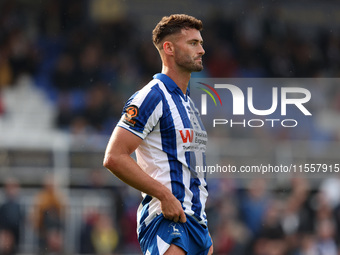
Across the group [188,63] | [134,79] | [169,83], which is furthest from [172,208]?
[134,79]

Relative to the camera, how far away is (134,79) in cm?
1204

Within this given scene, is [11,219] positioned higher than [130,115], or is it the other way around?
Answer: [130,115]

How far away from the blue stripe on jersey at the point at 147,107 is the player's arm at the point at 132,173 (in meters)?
0.06

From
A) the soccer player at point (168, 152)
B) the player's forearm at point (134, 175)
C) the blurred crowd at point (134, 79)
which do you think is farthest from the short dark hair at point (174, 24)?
the blurred crowd at point (134, 79)

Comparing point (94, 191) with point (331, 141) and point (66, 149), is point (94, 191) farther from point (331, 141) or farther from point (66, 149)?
point (331, 141)

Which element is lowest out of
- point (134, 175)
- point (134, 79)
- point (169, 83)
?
point (134, 79)

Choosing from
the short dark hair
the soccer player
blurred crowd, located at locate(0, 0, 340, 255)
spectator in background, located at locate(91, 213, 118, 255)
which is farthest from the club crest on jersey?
spectator in background, located at locate(91, 213, 118, 255)

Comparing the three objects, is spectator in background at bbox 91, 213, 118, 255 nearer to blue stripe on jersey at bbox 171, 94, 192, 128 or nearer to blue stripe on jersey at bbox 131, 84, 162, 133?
blue stripe on jersey at bbox 171, 94, 192, 128

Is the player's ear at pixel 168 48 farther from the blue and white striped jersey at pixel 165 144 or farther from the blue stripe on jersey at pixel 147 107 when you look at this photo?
the blue stripe on jersey at pixel 147 107

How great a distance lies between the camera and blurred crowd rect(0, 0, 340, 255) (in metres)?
9.62

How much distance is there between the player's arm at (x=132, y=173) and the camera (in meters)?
3.54

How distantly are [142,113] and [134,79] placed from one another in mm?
A: 8442

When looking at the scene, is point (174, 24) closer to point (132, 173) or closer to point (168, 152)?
point (168, 152)

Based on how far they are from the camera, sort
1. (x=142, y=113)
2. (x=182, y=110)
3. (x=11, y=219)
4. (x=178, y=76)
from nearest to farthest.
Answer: (x=142, y=113), (x=182, y=110), (x=178, y=76), (x=11, y=219)
